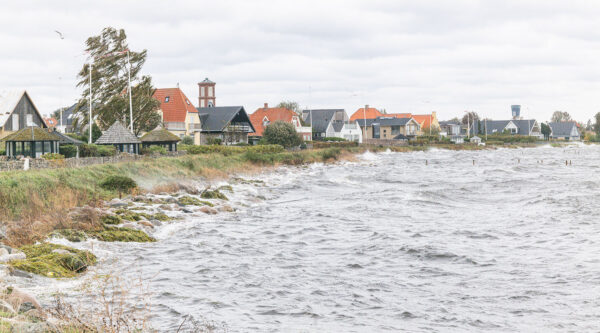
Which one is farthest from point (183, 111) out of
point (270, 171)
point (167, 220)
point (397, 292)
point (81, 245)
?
point (397, 292)

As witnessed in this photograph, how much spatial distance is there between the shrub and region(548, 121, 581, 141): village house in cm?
16986

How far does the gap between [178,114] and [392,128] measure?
252 ft

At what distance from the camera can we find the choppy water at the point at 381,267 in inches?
460

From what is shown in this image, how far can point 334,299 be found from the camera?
12945 mm

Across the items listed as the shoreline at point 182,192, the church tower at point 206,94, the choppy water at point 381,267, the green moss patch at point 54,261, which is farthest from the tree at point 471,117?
the green moss patch at point 54,261

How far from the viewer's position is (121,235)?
19.0 m

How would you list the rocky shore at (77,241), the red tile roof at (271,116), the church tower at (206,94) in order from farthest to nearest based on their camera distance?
the church tower at (206,94) < the red tile roof at (271,116) < the rocky shore at (77,241)

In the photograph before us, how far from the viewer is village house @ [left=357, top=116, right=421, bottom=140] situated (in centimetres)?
14438

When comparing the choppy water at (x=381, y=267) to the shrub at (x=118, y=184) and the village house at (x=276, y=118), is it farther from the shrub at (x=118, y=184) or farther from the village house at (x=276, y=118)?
the village house at (x=276, y=118)

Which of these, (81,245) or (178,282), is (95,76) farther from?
(178,282)

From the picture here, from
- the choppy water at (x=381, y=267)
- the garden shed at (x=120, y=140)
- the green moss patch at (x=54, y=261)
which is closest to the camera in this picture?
the choppy water at (x=381, y=267)

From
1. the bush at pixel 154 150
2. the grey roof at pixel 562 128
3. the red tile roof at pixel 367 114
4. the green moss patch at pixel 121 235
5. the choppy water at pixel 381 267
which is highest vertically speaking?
the red tile roof at pixel 367 114

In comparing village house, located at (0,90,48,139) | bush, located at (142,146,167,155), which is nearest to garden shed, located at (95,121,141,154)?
bush, located at (142,146,167,155)

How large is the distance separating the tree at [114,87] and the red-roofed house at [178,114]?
14846 mm
